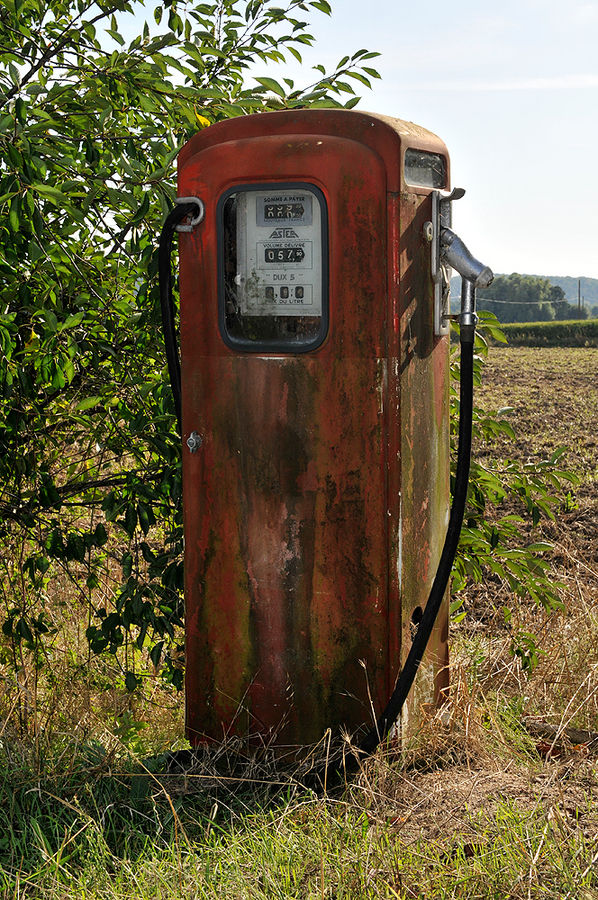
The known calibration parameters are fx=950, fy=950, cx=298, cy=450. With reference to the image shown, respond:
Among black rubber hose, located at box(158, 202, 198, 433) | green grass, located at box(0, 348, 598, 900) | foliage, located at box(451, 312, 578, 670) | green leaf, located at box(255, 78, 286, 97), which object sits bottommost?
green grass, located at box(0, 348, 598, 900)

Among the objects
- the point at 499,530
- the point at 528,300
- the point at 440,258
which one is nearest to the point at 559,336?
the point at 499,530

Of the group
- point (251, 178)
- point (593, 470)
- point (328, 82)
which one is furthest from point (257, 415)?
point (593, 470)

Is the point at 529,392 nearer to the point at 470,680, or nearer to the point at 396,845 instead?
the point at 470,680

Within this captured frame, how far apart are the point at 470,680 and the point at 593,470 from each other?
6734 mm

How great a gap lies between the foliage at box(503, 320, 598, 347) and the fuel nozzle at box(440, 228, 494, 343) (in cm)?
3037

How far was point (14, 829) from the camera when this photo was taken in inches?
106

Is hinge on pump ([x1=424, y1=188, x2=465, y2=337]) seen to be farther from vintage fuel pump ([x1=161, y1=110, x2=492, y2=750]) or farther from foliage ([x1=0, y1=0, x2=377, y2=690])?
foliage ([x1=0, y1=0, x2=377, y2=690])

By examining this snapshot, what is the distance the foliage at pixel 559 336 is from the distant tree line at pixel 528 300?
4147 cm

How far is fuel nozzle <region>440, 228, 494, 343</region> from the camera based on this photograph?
9.17ft

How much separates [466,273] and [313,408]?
0.60 metres

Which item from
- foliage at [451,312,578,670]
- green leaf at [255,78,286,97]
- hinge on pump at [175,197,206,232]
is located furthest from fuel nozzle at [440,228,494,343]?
green leaf at [255,78,286,97]

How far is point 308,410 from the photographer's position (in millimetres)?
2805

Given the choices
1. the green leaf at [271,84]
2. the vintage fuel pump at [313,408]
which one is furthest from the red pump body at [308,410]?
the green leaf at [271,84]

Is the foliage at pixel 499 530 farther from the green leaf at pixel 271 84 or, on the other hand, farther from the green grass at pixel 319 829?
the green leaf at pixel 271 84
